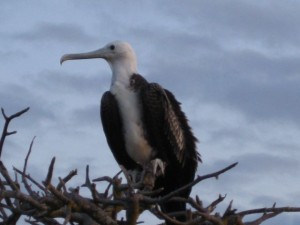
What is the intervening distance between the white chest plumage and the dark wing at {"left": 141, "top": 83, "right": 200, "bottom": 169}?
0.26 feet

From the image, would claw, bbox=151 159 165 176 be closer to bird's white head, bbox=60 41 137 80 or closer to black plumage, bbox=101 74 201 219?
black plumage, bbox=101 74 201 219

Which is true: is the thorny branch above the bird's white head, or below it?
below

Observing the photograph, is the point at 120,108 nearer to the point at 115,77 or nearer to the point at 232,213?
the point at 115,77

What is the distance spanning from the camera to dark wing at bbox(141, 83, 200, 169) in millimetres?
8172

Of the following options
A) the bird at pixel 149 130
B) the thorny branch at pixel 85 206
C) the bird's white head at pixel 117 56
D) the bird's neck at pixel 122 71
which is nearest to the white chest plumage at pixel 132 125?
the bird at pixel 149 130

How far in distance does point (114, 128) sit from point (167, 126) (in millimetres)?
492

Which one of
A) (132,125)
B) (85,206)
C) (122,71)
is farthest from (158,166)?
(85,206)

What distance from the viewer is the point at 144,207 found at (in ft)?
16.5

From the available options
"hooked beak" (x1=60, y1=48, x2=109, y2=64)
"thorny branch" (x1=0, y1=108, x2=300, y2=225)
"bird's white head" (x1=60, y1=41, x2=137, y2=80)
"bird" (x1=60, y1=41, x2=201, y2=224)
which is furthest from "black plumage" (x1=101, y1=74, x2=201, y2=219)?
"thorny branch" (x1=0, y1=108, x2=300, y2=225)

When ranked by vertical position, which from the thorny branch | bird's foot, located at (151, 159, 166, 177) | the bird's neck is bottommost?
the thorny branch

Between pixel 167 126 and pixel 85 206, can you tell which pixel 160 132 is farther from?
pixel 85 206

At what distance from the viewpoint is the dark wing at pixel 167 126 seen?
817 cm

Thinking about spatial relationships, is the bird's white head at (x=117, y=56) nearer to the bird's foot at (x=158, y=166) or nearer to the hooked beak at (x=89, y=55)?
the hooked beak at (x=89, y=55)

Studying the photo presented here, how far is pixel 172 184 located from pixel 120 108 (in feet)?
2.82
